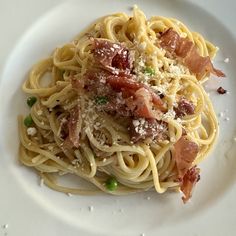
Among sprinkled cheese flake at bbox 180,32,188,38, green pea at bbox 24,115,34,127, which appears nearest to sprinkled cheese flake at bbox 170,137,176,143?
sprinkled cheese flake at bbox 180,32,188,38

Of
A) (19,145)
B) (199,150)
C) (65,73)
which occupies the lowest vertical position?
(19,145)

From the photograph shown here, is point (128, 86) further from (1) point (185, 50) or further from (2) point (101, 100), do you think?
(1) point (185, 50)

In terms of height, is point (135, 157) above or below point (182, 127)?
below

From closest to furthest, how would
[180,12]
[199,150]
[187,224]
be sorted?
[187,224], [199,150], [180,12]

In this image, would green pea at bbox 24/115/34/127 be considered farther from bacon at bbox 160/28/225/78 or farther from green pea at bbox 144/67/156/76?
bacon at bbox 160/28/225/78

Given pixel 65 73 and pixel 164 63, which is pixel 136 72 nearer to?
pixel 164 63

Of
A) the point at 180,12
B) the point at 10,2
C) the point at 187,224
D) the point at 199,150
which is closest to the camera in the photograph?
the point at 187,224

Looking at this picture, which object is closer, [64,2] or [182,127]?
[182,127]

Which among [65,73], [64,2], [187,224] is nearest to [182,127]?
[187,224]
